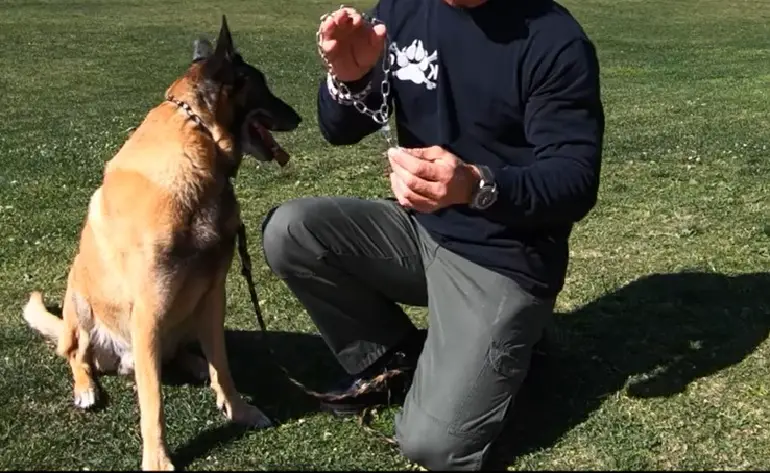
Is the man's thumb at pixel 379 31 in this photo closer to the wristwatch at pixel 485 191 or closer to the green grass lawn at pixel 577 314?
the wristwatch at pixel 485 191

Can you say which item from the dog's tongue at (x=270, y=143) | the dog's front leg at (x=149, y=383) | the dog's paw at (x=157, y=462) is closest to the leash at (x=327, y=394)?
the dog's tongue at (x=270, y=143)

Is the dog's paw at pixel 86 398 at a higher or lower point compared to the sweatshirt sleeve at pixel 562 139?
lower

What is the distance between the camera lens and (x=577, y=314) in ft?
14.4

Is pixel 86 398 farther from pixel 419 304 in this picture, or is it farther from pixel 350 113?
pixel 350 113

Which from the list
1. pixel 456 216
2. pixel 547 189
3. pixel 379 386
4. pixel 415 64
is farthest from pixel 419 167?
pixel 379 386

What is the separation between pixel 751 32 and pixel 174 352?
19.6 m

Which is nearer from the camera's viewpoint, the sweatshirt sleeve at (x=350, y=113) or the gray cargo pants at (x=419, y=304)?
the gray cargo pants at (x=419, y=304)

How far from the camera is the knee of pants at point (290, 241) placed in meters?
3.49

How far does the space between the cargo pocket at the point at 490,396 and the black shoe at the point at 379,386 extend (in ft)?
1.61

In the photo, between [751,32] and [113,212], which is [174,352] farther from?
[751,32]

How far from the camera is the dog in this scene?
3096 mm

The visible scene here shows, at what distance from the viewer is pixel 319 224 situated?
139 inches

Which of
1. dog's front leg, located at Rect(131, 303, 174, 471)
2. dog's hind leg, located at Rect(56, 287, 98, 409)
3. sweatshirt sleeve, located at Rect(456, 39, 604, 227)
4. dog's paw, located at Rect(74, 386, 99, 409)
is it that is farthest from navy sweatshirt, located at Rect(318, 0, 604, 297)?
dog's paw, located at Rect(74, 386, 99, 409)

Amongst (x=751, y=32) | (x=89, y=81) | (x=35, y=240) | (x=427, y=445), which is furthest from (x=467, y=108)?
(x=751, y=32)
